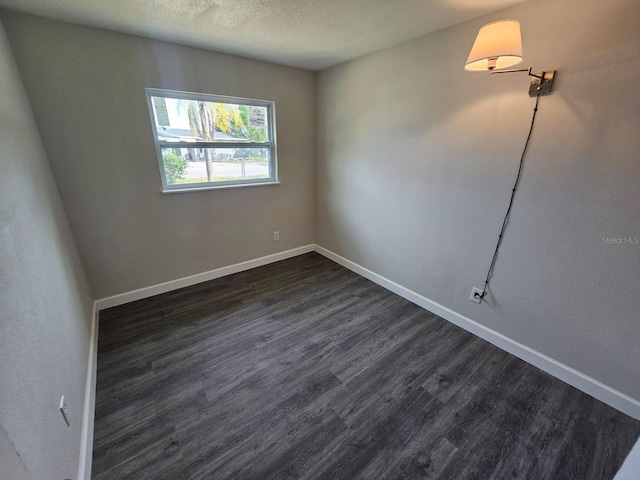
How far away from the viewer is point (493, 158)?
6.15 ft

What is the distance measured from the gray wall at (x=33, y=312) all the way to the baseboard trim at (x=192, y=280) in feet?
2.08

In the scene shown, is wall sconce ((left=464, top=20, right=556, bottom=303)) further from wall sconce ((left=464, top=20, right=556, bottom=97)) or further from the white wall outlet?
the white wall outlet

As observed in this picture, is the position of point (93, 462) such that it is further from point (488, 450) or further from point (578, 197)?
point (578, 197)

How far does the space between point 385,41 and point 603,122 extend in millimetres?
1638

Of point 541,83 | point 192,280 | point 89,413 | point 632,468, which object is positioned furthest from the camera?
point 192,280

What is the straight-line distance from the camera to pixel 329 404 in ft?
5.29

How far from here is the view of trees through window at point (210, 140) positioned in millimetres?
2486

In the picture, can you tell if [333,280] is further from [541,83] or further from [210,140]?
[541,83]

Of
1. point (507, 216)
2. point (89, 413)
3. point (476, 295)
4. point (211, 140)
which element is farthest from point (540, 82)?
point (89, 413)

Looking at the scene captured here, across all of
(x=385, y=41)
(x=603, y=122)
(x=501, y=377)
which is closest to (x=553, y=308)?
(x=501, y=377)

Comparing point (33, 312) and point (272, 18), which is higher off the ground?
point (272, 18)

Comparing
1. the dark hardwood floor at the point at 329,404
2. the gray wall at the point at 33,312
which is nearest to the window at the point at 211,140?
the gray wall at the point at 33,312

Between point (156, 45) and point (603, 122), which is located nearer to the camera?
point (603, 122)

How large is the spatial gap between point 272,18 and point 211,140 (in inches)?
51.5
